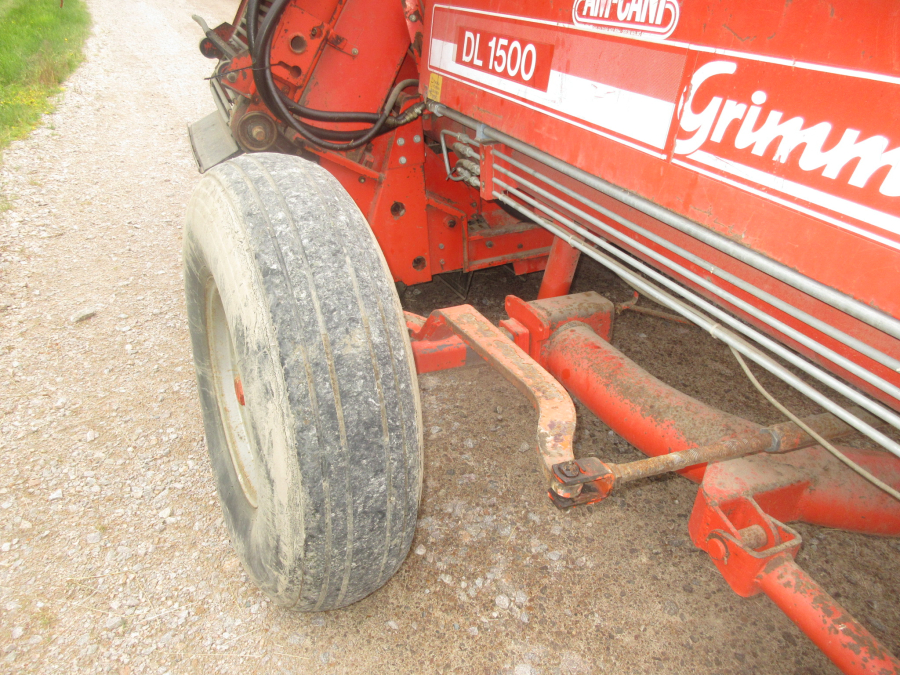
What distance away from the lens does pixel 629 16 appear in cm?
138

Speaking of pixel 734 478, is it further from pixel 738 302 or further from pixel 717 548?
pixel 738 302

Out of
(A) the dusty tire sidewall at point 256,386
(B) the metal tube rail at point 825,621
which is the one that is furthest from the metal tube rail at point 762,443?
(A) the dusty tire sidewall at point 256,386

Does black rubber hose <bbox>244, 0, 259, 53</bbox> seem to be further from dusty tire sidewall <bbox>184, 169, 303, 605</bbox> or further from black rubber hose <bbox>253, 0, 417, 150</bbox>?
dusty tire sidewall <bbox>184, 169, 303, 605</bbox>

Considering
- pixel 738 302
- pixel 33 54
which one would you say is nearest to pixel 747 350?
pixel 738 302

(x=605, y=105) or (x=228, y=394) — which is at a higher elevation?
(x=605, y=105)

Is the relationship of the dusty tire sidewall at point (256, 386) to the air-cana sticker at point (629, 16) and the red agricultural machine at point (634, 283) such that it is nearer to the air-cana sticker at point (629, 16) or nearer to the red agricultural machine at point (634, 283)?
the red agricultural machine at point (634, 283)

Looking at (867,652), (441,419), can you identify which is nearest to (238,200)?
(441,419)

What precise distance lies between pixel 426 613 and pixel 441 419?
0.93 m

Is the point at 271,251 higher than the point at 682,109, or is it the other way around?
the point at 682,109

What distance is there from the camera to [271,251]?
1.30 meters

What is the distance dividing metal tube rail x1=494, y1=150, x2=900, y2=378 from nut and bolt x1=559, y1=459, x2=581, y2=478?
21.0 inches

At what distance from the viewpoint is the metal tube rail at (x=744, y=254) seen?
102 cm

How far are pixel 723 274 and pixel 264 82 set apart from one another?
202 centimetres

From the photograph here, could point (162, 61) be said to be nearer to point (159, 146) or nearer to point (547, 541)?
point (159, 146)
